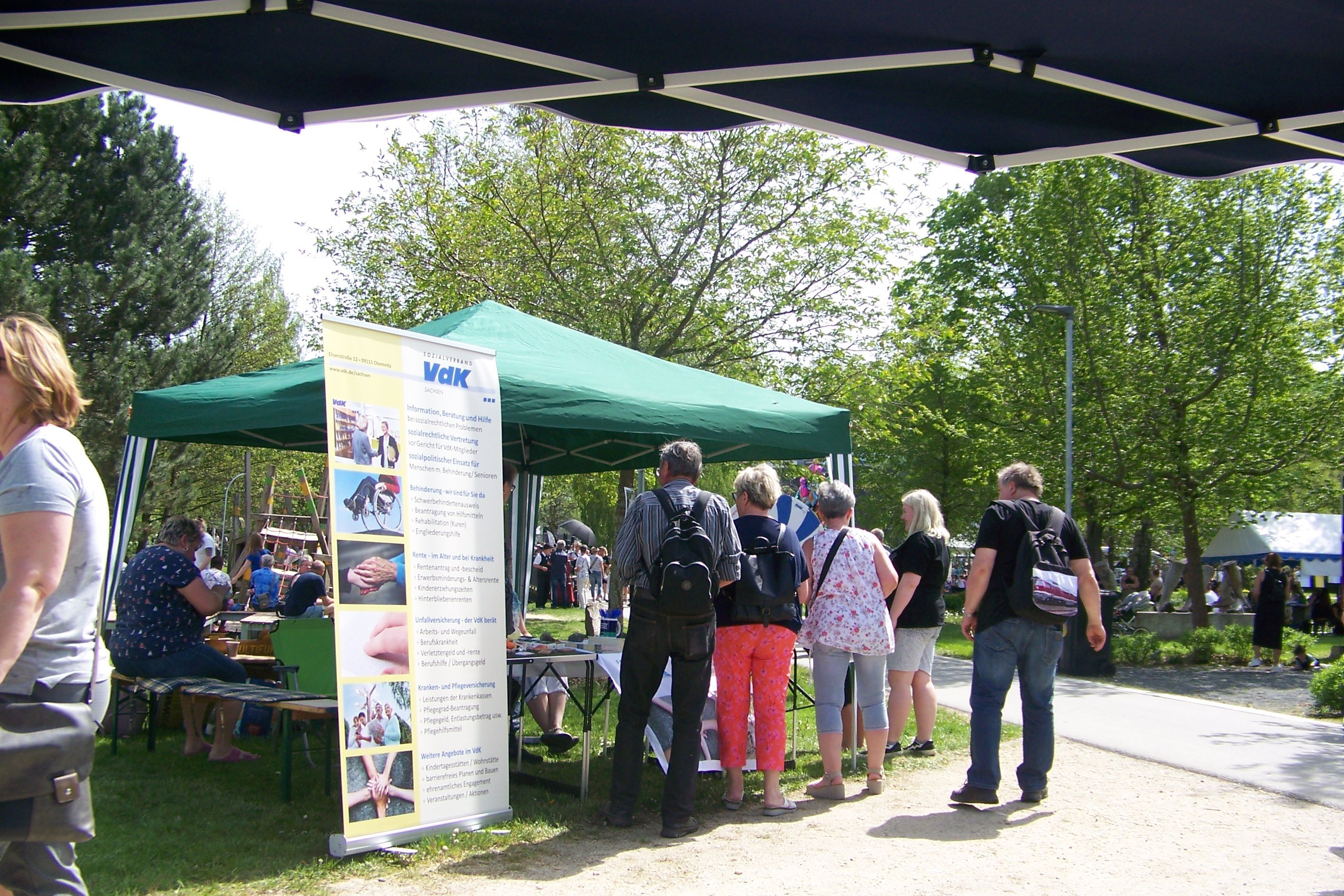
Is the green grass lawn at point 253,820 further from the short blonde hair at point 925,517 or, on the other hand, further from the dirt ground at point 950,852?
the short blonde hair at point 925,517

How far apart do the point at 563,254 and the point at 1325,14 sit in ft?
45.9

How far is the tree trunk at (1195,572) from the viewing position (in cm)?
1833

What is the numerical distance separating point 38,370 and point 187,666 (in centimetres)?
444

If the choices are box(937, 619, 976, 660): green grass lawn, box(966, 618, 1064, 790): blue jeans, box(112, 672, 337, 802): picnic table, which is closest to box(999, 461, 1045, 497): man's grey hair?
box(966, 618, 1064, 790): blue jeans

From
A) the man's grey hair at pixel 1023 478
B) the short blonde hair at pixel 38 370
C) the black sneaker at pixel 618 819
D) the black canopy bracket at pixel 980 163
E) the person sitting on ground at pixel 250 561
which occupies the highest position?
the black canopy bracket at pixel 980 163

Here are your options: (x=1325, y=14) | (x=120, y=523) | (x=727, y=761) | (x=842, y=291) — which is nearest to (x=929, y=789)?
(x=727, y=761)

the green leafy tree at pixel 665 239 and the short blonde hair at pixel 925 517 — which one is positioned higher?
the green leafy tree at pixel 665 239

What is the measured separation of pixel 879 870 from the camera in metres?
4.88

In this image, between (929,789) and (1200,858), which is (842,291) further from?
(1200,858)

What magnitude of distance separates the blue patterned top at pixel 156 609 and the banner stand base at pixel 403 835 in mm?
2330

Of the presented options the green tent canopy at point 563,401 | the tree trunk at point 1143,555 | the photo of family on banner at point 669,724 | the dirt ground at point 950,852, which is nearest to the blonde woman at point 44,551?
the dirt ground at point 950,852

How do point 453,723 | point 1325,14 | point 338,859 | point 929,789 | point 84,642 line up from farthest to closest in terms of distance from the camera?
point 929,789 → point 453,723 → point 338,859 → point 1325,14 → point 84,642

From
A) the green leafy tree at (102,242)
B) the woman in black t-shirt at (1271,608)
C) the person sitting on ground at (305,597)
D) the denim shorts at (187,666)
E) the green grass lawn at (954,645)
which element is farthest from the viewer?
the green leafy tree at (102,242)

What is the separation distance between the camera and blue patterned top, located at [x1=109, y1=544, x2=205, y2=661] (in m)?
6.56
